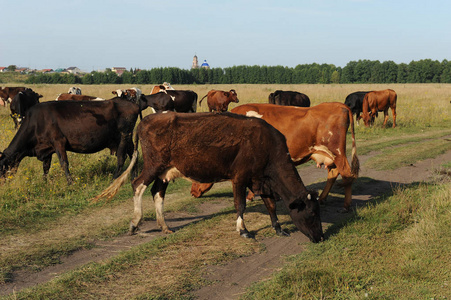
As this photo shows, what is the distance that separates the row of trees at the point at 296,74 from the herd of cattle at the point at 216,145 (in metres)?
86.3

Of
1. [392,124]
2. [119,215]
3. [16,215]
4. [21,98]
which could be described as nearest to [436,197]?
[119,215]

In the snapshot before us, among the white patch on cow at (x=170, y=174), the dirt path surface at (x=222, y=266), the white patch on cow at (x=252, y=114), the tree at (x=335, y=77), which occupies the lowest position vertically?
the dirt path surface at (x=222, y=266)

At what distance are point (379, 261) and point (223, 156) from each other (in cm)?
270

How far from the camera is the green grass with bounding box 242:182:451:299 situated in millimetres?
4930

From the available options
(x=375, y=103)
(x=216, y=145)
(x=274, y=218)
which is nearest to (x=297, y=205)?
(x=274, y=218)

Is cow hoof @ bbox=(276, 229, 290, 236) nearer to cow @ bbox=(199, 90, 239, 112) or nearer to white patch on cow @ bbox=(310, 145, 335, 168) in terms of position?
white patch on cow @ bbox=(310, 145, 335, 168)

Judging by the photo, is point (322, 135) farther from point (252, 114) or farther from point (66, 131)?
point (66, 131)

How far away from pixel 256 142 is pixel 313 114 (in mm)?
2136

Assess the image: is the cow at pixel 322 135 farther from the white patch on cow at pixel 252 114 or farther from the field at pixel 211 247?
the field at pixel 211 247

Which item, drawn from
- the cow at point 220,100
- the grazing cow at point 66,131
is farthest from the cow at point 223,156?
the cow at point 220,100

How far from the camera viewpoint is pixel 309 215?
6570mm

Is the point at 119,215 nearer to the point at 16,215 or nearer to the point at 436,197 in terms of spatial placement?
the point at 16,215

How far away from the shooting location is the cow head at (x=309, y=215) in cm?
658

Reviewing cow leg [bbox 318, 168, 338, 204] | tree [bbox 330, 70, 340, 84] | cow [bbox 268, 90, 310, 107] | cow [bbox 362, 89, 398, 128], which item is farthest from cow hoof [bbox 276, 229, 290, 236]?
tree [bbox 330, 70, 340, 84]
